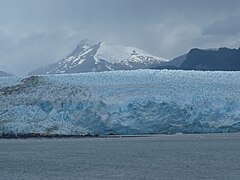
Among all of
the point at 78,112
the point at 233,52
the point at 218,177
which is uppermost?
the point at 233,52

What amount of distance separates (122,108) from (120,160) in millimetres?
8153

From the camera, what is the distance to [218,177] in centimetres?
1551

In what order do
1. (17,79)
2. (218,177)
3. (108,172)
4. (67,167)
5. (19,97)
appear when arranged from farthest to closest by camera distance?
1. (17,79)
2. (19,97)
3. (67,167)
4. (108,172)
5. (218,177)

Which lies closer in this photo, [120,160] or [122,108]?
[120,160]

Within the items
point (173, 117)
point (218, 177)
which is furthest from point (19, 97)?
point (218, 177)

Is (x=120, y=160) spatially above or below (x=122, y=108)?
below

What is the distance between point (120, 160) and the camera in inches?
795

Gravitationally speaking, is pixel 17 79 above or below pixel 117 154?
above

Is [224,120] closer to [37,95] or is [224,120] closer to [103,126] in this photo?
[103,126]

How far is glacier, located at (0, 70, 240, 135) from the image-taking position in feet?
91.4

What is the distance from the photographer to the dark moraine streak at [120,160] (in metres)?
16.5

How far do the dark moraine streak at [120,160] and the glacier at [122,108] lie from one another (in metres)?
0.93

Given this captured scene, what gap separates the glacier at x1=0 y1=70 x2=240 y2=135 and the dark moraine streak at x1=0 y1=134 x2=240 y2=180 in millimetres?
933

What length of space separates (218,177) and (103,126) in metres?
13.3
